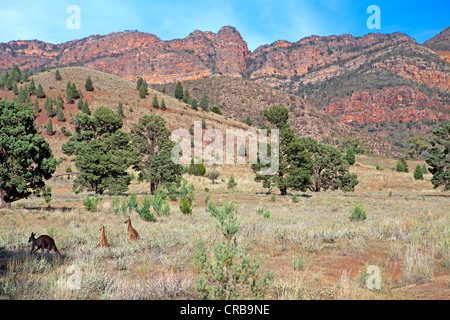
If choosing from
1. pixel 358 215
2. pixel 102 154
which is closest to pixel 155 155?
pixel 102 154

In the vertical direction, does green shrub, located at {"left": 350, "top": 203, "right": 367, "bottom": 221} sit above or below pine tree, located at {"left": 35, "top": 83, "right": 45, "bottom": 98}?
below

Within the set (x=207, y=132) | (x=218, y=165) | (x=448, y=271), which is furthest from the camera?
(x=207, y=132)

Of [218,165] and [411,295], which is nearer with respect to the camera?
[411,295]

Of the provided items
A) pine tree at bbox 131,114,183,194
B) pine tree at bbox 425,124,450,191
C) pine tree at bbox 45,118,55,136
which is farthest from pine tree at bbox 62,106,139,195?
pine tree at bbox 425,124,450,191

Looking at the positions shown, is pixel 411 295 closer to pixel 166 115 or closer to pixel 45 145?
pixel 45 145

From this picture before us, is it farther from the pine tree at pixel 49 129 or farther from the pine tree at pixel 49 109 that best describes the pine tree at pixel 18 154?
the pine tree at pixel 49 109

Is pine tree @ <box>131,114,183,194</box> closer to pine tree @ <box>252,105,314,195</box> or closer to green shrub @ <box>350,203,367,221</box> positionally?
pine tree @ <box>252,105,314,195</box>

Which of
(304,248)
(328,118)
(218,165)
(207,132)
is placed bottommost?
(304,248)

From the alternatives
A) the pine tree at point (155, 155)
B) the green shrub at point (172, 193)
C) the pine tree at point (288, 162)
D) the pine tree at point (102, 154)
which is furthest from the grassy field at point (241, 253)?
the pine tree at point (288, 162)

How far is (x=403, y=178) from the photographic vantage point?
5103 centimetres

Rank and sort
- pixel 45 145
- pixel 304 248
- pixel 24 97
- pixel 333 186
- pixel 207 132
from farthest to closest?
1. pixel 207 132
2. pixel 24 97
3. pixel 333 186
4. pixel 45 145
5. pixel 304 248

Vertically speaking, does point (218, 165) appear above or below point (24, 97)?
below
